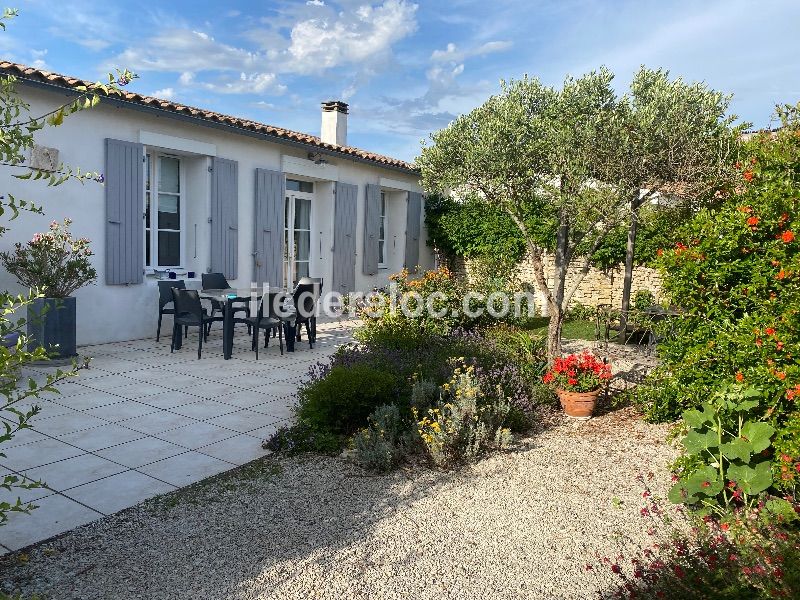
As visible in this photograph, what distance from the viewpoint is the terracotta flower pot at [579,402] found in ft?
17.2

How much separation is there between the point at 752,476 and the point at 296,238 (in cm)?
950

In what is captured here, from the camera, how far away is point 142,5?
7.18m

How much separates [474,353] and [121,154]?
5358 mm

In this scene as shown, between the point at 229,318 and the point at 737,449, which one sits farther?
the point at 229,318

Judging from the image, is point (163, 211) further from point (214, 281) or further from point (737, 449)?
point (737, 449)

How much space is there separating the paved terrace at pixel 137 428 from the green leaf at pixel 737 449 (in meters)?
2.97

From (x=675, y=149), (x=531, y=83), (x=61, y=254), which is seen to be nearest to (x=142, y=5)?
(x=61, y=254)

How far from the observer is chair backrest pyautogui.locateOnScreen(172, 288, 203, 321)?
24.8 ft

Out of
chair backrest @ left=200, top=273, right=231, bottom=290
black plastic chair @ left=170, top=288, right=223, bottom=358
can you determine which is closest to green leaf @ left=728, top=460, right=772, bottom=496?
black plastic chair @ left=170, top=288, right=223, bottom=358

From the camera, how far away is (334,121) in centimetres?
1320

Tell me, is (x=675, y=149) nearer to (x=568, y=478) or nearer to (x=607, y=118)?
(x=607, y=118)

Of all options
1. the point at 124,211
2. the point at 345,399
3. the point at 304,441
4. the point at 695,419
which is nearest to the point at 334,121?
the point at 124,211

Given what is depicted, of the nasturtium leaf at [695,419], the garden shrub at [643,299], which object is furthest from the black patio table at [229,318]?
the garden shrub at [643,299]

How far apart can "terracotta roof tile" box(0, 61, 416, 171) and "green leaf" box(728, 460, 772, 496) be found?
489cm
